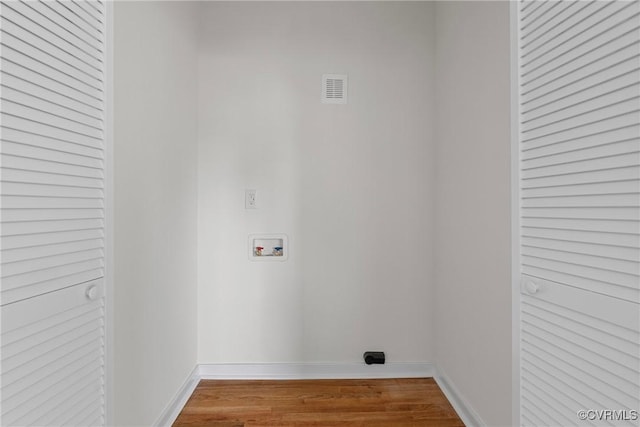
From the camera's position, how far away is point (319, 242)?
2.19 m

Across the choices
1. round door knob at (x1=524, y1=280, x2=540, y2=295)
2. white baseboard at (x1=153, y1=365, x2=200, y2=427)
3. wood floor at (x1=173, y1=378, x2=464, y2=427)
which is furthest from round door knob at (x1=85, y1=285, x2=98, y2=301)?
round door knob at (x1=524, y1=280, x2=540, y2=295)

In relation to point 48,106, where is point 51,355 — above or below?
below

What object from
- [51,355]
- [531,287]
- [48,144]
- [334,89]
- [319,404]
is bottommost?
[319,404]

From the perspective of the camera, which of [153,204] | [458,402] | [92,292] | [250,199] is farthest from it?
[250,199]

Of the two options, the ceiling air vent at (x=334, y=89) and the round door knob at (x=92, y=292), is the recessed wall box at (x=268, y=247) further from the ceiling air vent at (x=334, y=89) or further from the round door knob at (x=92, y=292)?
the round door knob at (x=92, y=292)

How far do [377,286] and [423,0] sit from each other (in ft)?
5.96

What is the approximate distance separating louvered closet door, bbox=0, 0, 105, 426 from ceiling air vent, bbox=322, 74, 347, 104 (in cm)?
126

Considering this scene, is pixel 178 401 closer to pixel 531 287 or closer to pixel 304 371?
pixel 304 371

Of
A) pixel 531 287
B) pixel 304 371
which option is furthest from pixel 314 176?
pixel 531 287

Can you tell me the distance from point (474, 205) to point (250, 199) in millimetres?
1268

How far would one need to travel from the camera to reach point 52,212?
0.97 meters

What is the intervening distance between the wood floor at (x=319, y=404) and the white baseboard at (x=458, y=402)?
29 millimetres

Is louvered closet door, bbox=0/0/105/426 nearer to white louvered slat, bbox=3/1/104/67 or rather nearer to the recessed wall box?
white louvered slat, bbox=3/1/104/67

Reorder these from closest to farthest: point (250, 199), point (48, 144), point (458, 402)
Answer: point (48, 144)
point (458, 402)
point (250, 199)
